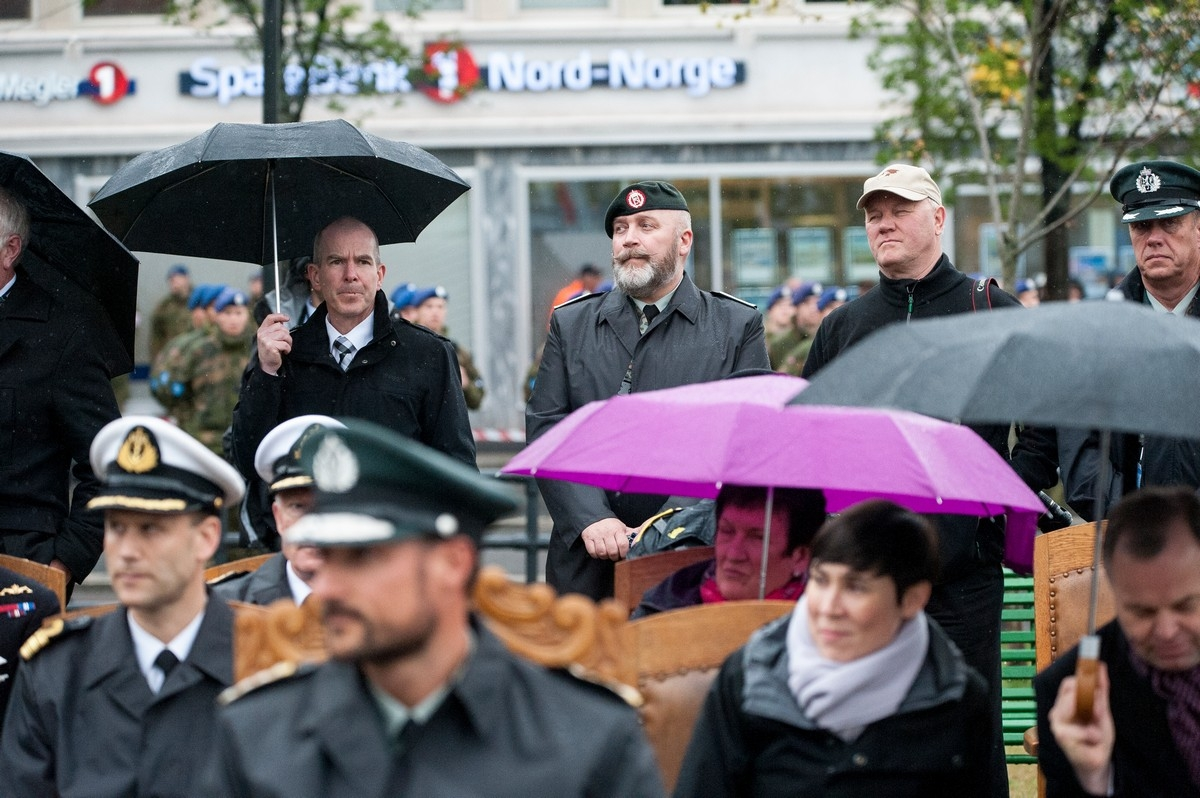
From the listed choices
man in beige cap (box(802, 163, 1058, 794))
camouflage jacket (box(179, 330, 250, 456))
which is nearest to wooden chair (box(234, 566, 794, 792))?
man in beige cap (box(802, 163, 1058, 794))

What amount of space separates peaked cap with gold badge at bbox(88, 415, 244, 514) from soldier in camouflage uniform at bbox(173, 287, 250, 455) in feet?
26.4

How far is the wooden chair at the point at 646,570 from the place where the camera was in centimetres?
491

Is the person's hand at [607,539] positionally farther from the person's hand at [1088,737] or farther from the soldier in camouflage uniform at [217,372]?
the soldier in camouflage uniform at [217,372]

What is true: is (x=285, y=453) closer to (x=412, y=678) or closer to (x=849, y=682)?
(x=849, y=682)

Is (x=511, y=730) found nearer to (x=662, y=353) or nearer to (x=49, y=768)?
(x=49, y=768)

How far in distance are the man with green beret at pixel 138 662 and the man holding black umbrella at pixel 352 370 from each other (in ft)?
6.09

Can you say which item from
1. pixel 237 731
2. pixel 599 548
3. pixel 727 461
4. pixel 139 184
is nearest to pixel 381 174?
pixel 139 184

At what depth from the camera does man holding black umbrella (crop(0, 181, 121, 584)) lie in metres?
5.54

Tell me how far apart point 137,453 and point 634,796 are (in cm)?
164

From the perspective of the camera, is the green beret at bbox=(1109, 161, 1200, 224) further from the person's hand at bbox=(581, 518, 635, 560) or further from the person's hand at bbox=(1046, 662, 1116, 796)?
the person's hand at bbox=(1046, 662, 1116, 796)

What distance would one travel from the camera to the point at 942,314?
5.73m

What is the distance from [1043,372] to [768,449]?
123 centimetres

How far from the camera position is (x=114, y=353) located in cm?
581

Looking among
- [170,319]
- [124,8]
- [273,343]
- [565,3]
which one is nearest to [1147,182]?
→ [273,343]
